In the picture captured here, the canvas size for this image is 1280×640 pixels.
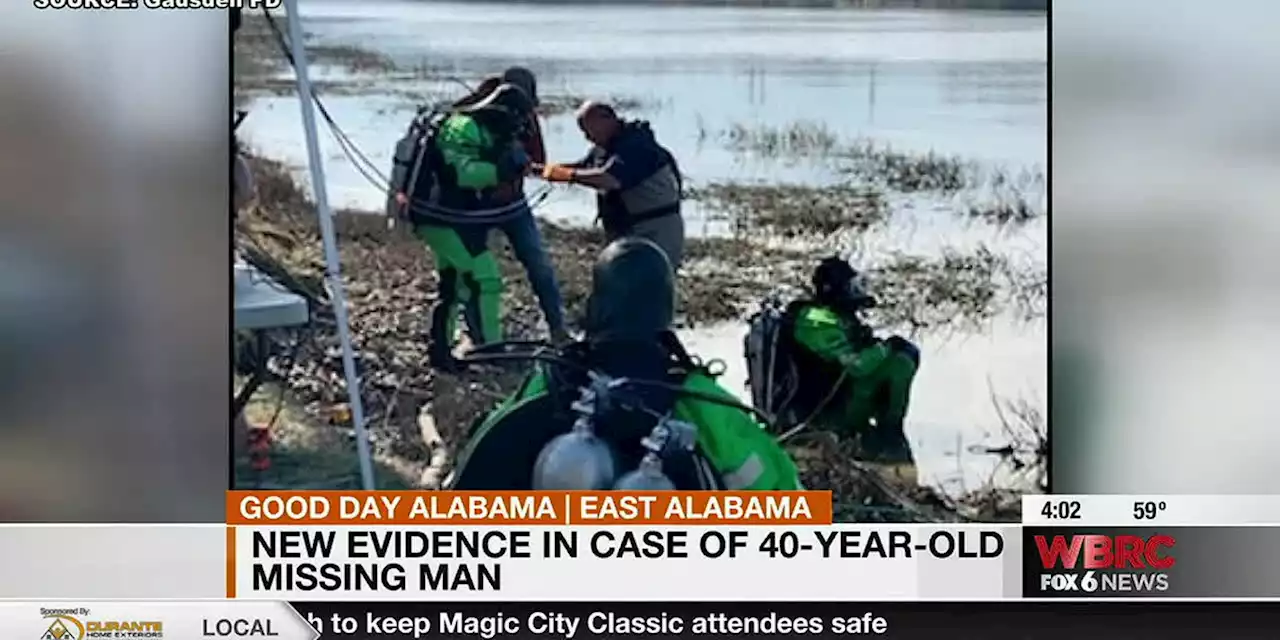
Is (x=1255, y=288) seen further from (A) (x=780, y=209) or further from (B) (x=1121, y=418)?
(A) (x=780, y=209)

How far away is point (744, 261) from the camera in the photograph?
8.27 feet

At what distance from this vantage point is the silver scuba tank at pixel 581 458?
8.29 ft

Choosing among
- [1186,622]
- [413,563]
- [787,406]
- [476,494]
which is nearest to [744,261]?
[787,406]

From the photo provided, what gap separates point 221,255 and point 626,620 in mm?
1032

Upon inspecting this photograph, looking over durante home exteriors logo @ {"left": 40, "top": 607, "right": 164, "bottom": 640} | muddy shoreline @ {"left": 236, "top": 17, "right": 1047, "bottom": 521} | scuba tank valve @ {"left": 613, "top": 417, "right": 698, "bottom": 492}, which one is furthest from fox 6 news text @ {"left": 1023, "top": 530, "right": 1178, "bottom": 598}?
durante home exteriors logo @ {"left": 40, "top": 607, "right": 164, "bottom": 640}

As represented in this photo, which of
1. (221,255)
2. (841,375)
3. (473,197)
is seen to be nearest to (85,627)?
(221,255)

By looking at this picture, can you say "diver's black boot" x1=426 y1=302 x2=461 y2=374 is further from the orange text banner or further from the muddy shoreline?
the orange text banner

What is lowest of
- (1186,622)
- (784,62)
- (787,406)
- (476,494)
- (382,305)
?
(1186,622)

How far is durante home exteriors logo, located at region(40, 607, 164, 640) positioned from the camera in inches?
99.0

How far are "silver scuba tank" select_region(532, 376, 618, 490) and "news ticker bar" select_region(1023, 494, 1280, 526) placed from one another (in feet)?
2.69

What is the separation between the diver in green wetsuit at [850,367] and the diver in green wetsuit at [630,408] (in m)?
0.13

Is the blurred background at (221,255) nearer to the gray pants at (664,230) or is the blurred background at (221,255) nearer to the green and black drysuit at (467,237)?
the green and black drysuit at (467,237)

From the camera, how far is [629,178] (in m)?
2.51

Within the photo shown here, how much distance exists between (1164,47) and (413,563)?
1.74 metres
